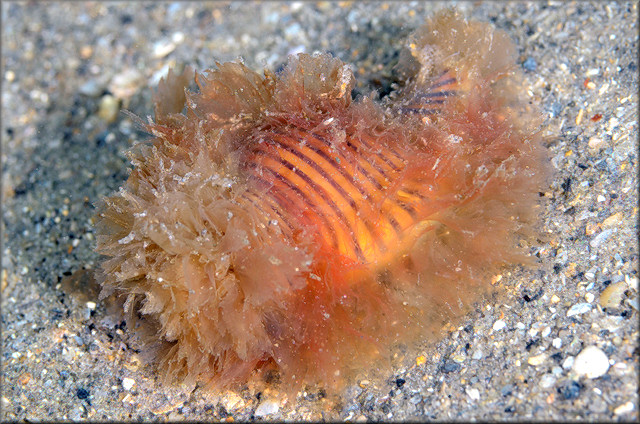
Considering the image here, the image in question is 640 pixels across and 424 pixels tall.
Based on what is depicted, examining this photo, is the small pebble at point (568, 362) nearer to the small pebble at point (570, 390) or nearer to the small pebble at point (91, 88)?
the small pebble at point (570, 390)

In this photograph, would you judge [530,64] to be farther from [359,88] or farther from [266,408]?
[266,408]

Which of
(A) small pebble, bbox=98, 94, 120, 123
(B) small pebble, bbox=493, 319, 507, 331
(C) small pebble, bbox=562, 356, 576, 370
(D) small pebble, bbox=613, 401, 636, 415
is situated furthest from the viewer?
(A) small pebble, bbox=98, 94, 120, 123

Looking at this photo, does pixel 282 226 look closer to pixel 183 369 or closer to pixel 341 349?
pixel 341 349

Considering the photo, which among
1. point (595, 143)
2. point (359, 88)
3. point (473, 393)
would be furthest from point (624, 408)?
point (359, 88)

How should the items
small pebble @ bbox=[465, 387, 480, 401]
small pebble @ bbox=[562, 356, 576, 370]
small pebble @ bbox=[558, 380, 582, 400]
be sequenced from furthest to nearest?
small pebble @ bbox=[465, 387, 480, 401] → small pebble @ bbox=[562, 356, 576, 370] → small pebble @ bbox=[558, 380, 582, 400]

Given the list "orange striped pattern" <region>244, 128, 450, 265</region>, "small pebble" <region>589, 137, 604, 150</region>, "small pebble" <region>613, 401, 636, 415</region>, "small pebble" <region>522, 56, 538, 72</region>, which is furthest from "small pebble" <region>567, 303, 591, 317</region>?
"small pebble" <region>522, 56, 538, 72</region>

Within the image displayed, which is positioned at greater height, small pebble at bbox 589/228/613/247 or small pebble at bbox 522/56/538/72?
small pebble at bbox 522/56/538/72

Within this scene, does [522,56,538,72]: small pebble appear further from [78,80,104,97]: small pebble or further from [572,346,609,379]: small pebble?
[78,80,104,97]: small pebble
